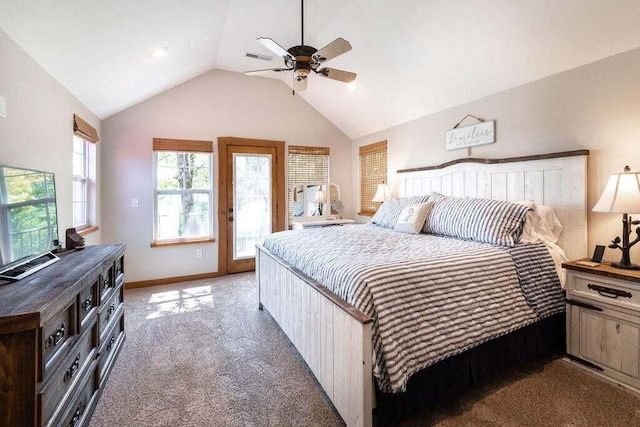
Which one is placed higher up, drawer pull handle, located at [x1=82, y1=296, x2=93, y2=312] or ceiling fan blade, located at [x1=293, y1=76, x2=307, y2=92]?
ceiling fan blade, located at [x1=293, y1=76, x2=307, y2=92]

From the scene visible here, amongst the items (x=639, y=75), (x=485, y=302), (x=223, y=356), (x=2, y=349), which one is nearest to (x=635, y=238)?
(x=639, y=75)

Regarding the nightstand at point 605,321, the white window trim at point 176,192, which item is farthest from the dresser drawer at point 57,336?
the nightstand at point 605,321

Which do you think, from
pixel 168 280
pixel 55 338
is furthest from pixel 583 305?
pixel 168 280

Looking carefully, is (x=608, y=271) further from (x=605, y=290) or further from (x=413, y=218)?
(x=413, y=218)

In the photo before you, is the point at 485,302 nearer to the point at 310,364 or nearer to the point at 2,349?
the point at 310,364

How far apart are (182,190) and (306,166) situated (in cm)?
196

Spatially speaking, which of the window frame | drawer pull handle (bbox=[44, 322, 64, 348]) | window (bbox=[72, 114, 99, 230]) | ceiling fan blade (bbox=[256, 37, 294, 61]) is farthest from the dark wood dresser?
ceiling fan blade (bbox=[256, 37, 294, 61])

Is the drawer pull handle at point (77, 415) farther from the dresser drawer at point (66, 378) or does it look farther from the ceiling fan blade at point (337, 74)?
the ceiling fan blade at point (337, 74)

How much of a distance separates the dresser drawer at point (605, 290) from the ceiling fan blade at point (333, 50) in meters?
2.32

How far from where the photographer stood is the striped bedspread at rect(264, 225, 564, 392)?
4.94 feet

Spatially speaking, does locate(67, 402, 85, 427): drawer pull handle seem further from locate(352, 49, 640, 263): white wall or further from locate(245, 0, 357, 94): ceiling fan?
locate(352, 49, 640, 263): white wall

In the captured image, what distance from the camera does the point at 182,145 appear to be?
4258 millimetres

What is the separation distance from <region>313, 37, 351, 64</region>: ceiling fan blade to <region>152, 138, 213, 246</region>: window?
2544 millimetres

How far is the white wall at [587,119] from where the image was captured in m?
2.21
